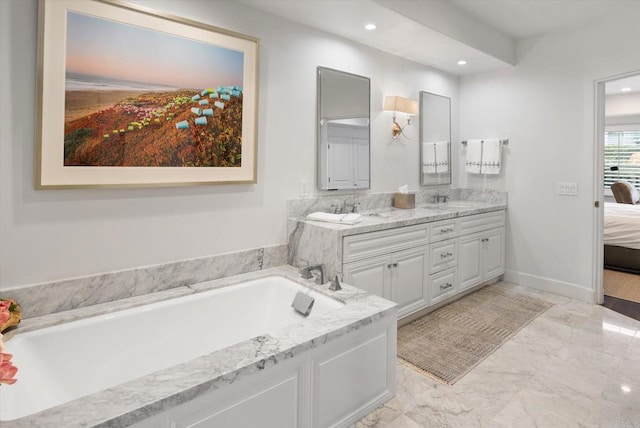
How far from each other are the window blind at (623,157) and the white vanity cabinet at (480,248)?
15.0 feet

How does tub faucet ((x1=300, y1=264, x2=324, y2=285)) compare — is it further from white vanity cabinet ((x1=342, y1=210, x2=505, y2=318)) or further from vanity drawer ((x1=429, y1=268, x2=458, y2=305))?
vanity drawer ((x1=429, y1=268, x2=458, y2=305))

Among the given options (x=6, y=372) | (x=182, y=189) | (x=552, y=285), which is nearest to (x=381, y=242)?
(x=182, y=189)

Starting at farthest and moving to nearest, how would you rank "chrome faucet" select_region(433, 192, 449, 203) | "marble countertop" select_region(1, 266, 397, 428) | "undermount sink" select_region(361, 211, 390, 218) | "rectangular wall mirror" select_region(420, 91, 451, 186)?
"chrome faucet" select_region(433, 192, 449, 203) → "rectangular wall mirror" select_region(420, 91, 451, 186) → "undermount sink" select_region(361, 211, 390, 218) → "marble countertop" select_region(1, 266, 397, 428)

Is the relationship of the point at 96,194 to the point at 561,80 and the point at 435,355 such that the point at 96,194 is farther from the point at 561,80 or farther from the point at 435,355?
the point at 561,80

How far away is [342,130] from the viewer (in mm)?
3082

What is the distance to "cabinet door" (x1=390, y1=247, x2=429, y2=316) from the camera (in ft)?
9.16

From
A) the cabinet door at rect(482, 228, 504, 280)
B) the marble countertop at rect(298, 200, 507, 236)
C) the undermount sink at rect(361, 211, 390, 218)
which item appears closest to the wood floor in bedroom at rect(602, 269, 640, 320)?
the cabinet door at rect(482, 228, 504, 280)

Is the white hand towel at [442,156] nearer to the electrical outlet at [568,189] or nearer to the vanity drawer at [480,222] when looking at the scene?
the vanity drawer at [480,222]

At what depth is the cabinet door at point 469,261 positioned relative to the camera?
3414 millimetres

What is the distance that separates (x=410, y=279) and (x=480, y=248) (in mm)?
1181

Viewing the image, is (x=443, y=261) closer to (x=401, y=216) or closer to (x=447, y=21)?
(x=401, y=216)

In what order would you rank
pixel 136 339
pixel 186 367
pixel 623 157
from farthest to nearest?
pixel 623 157 → pixel 136 339 → pixel 186 367

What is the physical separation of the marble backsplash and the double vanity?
9cm

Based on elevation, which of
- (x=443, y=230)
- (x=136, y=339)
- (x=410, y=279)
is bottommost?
(x=136, y=339)
